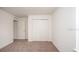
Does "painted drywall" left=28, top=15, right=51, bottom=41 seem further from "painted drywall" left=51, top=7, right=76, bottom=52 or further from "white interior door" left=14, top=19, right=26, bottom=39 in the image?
"painted drywall" left=51, top=7, right=76, bottom=52

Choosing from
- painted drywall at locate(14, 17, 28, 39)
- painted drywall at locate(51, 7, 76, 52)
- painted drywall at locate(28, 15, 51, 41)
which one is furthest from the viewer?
painted drywall at locate(14, 17, 28, 39)

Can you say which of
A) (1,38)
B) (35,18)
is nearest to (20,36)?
(35,18)

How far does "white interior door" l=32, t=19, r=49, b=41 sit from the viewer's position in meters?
6.80

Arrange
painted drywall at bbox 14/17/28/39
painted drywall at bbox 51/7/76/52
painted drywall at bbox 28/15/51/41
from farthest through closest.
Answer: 1. painted drywall at bbox 14/17/28/39
2. painted drywall at bbox 28/15/51/41
3. painted drywall at bbox 51/7/76/52

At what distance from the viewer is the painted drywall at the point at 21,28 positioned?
7.82 metres

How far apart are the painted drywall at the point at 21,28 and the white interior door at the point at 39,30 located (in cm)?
137

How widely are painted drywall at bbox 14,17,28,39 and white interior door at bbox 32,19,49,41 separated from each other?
4.50 ft

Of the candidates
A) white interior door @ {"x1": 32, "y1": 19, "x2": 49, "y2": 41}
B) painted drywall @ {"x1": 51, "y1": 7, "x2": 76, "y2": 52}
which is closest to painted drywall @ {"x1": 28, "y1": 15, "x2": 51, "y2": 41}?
white interior door @ {"x1": 32, "y1": 19, "x2": 49, "y2": 41}

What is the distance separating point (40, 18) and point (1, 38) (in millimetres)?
3336

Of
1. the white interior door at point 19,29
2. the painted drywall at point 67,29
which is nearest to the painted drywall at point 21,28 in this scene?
the white interior door at point 19,29

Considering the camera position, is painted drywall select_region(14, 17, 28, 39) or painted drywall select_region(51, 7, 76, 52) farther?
painted drywall select_region(14, 17, 28, 39)
